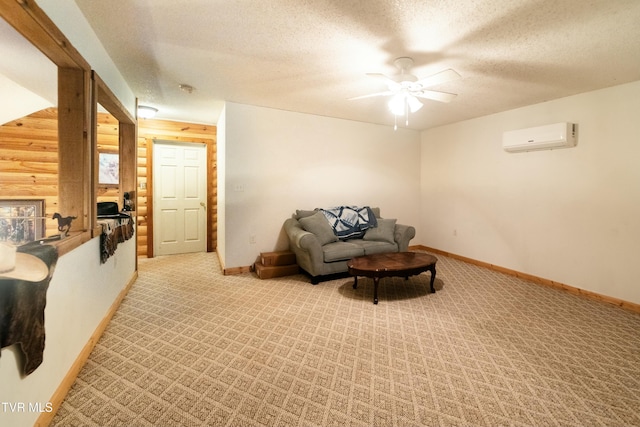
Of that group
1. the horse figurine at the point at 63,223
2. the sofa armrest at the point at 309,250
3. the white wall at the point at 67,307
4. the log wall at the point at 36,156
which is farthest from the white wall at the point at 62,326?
the sofa armrest at the point at 309,250

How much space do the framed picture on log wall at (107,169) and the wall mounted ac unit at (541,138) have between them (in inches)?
233

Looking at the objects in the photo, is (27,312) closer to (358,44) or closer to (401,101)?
(358,44)

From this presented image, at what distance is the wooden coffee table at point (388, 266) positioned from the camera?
301cm

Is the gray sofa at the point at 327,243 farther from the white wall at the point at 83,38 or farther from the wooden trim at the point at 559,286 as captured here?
the white wall at the point at 83,38

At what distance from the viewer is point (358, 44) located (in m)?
2.27

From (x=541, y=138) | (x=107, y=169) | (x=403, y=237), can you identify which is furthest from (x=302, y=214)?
(x=541, y=138)

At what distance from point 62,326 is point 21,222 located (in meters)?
2.48

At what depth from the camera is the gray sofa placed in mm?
3535

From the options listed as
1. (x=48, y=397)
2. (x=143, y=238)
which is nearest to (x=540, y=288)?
(x=48, y=397)

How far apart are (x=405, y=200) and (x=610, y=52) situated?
342cm

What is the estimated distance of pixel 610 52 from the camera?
7.75 feet

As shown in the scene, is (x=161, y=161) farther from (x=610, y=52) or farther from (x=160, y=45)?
(x=610, y=52)

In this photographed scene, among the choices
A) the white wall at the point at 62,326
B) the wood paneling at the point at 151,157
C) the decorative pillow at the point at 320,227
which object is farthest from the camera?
the wood paneling at the point at 151,157

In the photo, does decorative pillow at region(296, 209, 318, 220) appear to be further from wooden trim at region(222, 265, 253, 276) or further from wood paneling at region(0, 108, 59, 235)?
wood paneling at region(0, 108, 59, 235)
